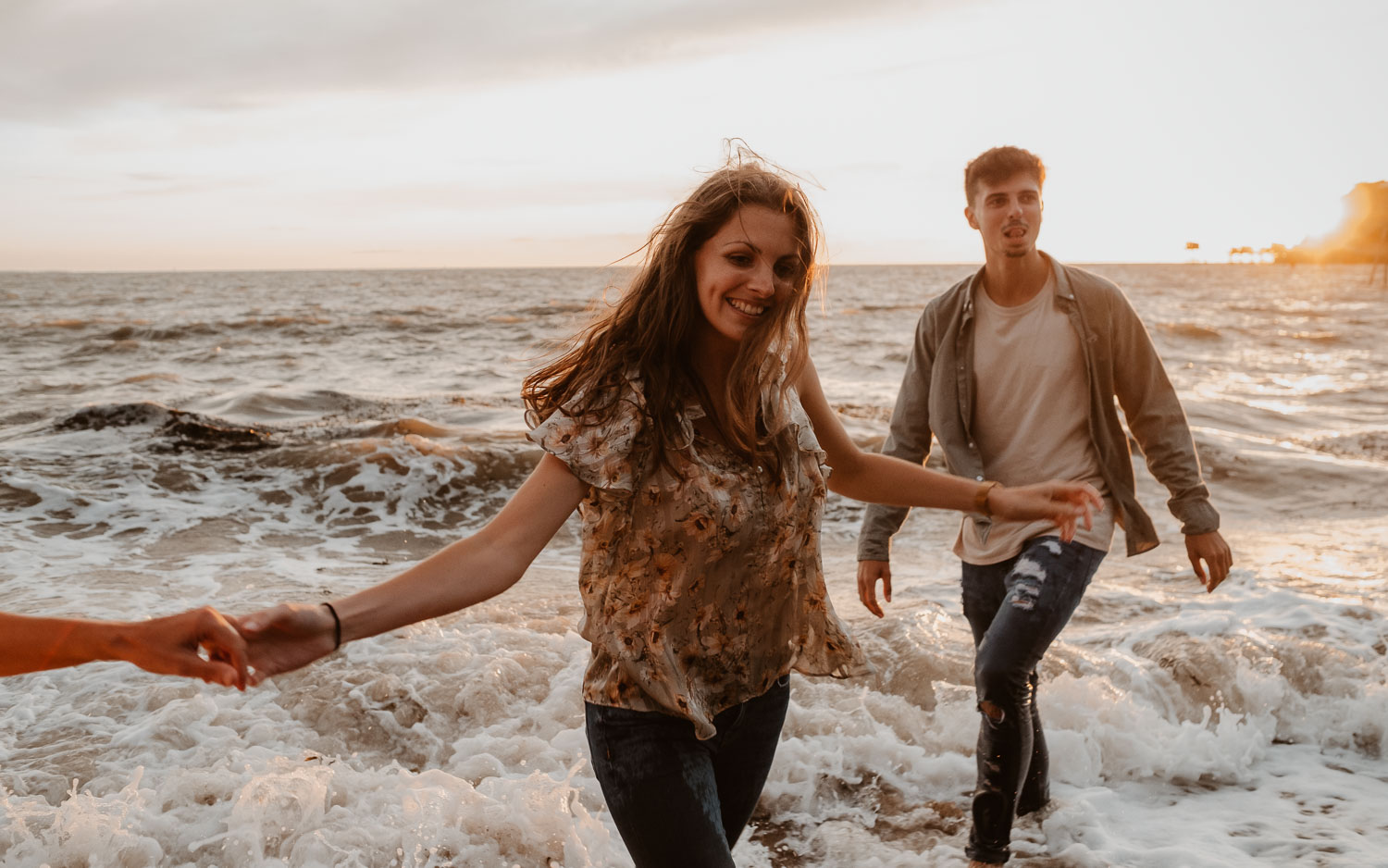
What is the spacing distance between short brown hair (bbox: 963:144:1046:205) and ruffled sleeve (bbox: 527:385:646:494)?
2.32 m

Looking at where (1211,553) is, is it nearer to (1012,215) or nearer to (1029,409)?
(1029,409)

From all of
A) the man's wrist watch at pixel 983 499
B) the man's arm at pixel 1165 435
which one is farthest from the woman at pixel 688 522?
the man's arm at pixel 1165 435

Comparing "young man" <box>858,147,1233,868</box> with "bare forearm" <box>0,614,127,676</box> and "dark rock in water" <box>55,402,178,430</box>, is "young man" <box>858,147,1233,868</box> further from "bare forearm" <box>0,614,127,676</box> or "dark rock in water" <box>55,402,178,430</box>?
"dark rock in water" <box>55,402,178,430</box>

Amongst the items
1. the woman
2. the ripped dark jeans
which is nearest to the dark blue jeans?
the woman

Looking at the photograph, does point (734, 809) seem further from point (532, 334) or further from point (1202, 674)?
point (532, 334)

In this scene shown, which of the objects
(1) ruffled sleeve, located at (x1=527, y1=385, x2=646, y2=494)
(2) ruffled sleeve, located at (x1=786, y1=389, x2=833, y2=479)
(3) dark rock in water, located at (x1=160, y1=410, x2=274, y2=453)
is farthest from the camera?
(3) dark rock in water, located at (x1=160, y1=410, x2=274, y2=453)

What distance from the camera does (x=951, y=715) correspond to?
17.1 feet

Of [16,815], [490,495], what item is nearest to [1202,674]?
[16,815]

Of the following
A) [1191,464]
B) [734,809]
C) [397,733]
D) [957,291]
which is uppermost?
[957,291]

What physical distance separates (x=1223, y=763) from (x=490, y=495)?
25.3 ft

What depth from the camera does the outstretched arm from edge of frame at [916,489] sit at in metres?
2.67

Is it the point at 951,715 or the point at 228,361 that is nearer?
the point at 951,715

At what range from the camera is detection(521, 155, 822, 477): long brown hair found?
2199mm

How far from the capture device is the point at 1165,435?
12.2 feet
